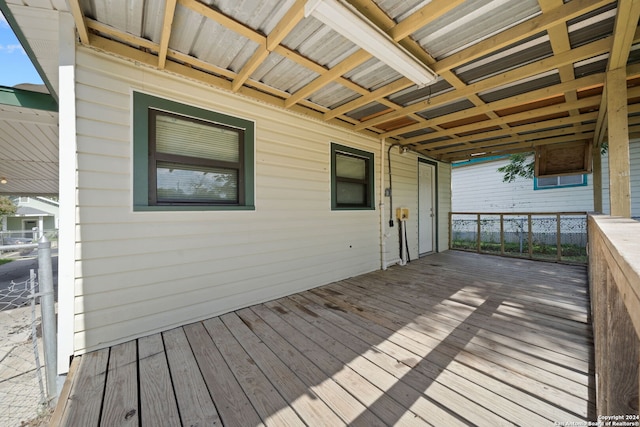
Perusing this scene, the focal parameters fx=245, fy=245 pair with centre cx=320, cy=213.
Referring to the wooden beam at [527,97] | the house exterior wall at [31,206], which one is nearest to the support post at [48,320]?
the wooden beam at [527,97]

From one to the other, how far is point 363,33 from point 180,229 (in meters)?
2.38

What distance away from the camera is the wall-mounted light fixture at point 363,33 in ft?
5.22

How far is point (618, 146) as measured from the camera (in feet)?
7.60

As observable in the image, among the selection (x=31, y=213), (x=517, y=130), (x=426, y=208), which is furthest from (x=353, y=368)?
(x=31, y=213)

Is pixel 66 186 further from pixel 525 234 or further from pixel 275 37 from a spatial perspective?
pixel 525 234

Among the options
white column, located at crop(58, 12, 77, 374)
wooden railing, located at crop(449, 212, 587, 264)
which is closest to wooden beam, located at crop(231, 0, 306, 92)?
white column, located at crop(58, 12, 77, 374)

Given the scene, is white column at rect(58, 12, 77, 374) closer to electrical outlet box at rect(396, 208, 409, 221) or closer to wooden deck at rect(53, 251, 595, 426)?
wooden deck at rect(53, 251, 595, 426)

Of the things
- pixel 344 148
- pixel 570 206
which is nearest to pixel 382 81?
pixel 344 148

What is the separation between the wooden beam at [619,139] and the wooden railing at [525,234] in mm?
4000

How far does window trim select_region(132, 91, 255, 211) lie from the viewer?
224 cm

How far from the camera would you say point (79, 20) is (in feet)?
5.71

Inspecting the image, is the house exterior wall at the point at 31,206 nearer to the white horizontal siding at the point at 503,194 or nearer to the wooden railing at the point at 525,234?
the wooden railing at the point at 525,234

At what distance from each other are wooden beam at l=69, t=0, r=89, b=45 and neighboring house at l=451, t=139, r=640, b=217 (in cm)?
966

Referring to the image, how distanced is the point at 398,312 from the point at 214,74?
334cm
